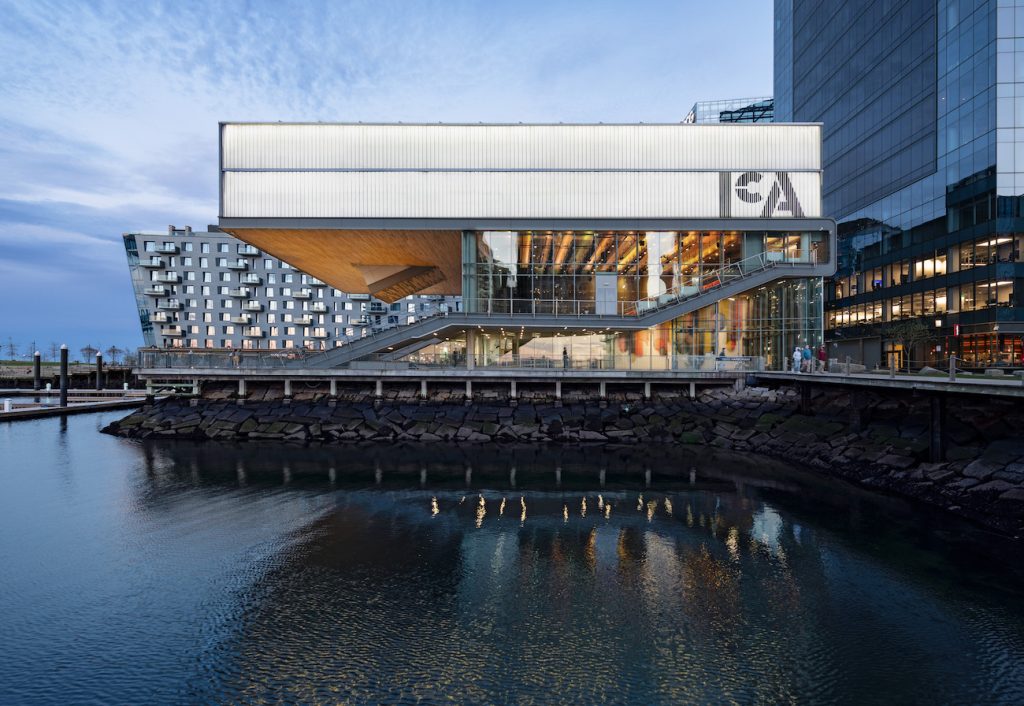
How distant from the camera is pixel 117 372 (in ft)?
238

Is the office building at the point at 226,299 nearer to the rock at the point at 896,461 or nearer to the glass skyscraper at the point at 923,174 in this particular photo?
the glass skyscraper at the point at 923,174

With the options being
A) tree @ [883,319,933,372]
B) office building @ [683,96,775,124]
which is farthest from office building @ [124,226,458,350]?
tree @ [883,319,933,372]

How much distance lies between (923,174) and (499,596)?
63797mm

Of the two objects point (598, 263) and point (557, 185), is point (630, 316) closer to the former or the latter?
point (598, 263)

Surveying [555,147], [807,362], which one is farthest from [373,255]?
[807,362]

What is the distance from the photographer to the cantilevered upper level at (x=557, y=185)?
37781 millimetres

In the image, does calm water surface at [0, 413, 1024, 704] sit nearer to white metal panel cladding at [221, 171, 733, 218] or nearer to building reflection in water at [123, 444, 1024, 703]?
building reflection in water at [123, 444, 1024, 703]

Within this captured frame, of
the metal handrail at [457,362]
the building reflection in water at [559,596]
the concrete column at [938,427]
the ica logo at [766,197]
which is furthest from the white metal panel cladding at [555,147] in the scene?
the building reflection in water at [559,596]

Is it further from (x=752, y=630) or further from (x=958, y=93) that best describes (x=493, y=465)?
(x=958, y=93)

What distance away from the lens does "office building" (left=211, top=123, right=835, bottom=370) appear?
37719 mm

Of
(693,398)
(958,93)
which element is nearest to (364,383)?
(693,398)

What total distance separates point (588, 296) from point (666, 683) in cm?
3096

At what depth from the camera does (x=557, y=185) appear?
3794 cm

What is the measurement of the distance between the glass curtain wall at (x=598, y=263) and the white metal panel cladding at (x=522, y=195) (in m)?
1.64
